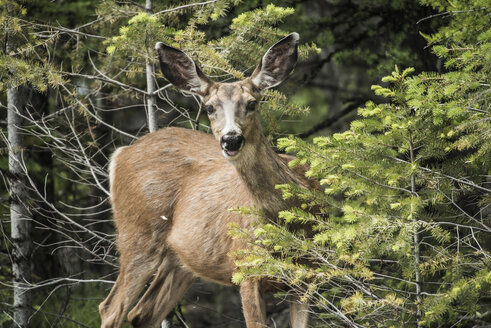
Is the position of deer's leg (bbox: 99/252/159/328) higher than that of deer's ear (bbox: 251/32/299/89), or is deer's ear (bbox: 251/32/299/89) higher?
deer's ear (bbox: 251/32/299/89)

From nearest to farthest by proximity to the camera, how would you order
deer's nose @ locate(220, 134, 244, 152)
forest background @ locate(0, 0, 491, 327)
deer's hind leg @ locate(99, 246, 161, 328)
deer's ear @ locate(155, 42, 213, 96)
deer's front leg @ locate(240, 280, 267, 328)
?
forest background @ locate(0, 0, 491, 327), deer's nose @ locate(220, 134, 244, 152), deer's front leg @ locate(240, 280, 267, 328), deer's ear @ locate(155, 42, 213, 96), deer's hind leg @ locate(99, 246, 161, 328)

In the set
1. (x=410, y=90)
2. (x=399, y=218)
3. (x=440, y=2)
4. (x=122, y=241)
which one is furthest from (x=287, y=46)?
(x=122, y=241)

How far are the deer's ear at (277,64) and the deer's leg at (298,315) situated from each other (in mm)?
1893

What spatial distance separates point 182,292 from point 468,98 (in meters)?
4.23

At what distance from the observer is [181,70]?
21.6 feet

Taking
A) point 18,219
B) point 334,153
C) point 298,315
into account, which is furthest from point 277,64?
point 18,219

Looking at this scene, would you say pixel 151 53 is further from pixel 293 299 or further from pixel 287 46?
pixel 293 299

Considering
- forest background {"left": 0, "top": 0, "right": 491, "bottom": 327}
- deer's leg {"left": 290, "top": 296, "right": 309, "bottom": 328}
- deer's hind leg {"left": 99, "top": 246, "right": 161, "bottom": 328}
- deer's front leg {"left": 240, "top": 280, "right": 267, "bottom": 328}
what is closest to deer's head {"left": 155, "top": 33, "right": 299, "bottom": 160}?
forest background {"left": 0, "top": 0, "right": 491, "bottom": 327}

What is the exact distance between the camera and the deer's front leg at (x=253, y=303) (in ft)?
20.4

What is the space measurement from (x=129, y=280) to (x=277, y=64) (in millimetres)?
2815

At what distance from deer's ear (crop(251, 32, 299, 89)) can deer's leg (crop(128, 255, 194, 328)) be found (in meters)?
2.38

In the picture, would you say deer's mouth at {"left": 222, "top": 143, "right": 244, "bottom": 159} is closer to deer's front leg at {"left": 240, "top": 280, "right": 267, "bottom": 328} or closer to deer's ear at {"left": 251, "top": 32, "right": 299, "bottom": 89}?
deer's ear at {"left": 251, "top": 32, "right": 299, "bottom": 89}

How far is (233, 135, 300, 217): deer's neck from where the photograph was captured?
6121 mm

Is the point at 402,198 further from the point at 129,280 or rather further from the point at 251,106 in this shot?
the point at 129,280
